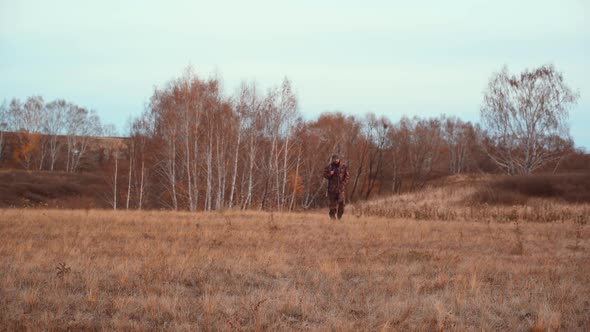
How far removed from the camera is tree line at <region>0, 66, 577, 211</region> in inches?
1172

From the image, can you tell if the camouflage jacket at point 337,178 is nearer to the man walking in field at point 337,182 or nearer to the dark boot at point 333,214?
the man walking in field at point 337,182

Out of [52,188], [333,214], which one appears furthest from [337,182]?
[52,188]

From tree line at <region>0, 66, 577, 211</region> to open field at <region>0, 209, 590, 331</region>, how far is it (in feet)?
42.1

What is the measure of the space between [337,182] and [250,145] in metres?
17.2

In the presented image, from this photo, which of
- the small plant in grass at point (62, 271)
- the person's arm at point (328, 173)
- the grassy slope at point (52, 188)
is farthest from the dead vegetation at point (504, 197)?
the grassy slope at point (52, 188)

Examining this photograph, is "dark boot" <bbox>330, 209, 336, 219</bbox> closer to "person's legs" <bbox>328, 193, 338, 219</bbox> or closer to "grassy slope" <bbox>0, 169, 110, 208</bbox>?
"person's legs" <bbox>328, 193, 338, 219</bbox>

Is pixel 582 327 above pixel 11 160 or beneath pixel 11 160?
beneath

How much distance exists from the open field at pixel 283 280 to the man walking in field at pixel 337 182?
3.36 meters

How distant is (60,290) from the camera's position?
5.00 metres

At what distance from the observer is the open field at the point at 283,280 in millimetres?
4379

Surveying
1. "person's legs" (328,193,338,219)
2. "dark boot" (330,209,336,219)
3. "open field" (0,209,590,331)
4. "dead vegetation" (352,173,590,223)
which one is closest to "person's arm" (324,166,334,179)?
"person's legs" (328,193,338,219)

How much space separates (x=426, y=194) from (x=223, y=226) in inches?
746

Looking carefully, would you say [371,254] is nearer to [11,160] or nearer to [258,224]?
[258,224]

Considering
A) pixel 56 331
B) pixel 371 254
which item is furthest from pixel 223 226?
pixel 56 331
